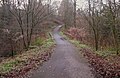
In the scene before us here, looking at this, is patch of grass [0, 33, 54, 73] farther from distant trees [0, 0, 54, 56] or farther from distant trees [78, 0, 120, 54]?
distant trees [0, 0, 54, 56]

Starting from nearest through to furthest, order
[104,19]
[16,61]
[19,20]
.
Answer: [16,61]
[104,19]
[19,20]

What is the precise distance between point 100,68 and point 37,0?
66.3 feet

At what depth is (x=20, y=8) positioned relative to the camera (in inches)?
1040

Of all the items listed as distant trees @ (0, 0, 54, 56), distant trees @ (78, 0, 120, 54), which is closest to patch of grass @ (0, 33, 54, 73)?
distant trees @ (78, 0, 120, 54)

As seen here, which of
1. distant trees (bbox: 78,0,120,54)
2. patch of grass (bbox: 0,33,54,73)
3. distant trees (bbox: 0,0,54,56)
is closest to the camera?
patch of grass (bbox: 0,33,54,73)

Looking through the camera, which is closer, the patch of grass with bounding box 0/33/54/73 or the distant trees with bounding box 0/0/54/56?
the patch of grass with bounding box 0/33/54/73

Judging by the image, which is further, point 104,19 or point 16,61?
point 104,19

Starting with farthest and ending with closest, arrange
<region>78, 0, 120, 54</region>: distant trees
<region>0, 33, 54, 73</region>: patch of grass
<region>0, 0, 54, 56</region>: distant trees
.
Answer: <region>0, 0, 54, 56</region>: distant trees → <region>78, 0, 120, 54</region>: distant trees → <region>0, 33, 54, 73</region>: patch of grass

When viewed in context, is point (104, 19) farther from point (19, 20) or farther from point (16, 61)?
point (16, 61)

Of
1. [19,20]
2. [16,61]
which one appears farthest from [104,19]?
[16,61]

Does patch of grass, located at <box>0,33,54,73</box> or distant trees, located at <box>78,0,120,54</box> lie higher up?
distant trees, located at <box>78,0,120,54</box>

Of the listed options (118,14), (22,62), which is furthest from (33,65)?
(118,14)

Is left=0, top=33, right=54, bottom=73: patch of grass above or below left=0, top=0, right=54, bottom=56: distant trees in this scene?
below

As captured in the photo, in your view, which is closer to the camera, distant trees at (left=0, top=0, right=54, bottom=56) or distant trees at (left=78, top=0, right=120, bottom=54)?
distant trees at (left=78, top=0, right=120, bottom=54)
